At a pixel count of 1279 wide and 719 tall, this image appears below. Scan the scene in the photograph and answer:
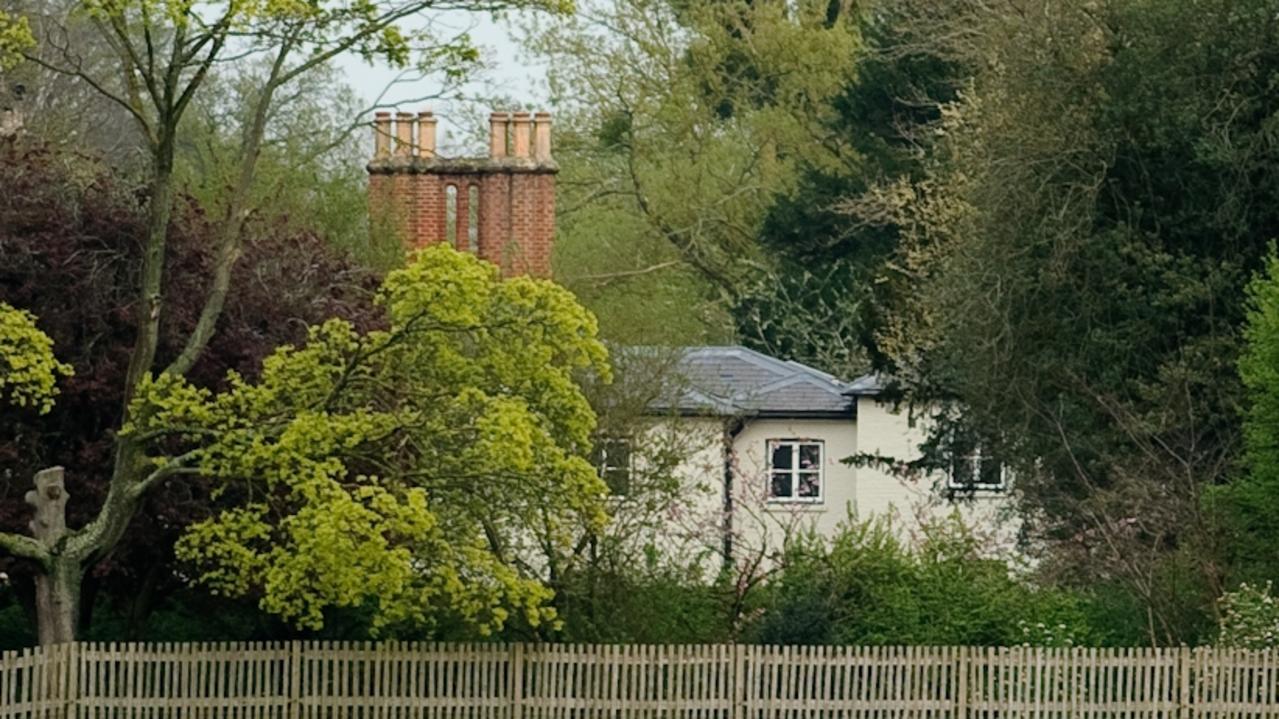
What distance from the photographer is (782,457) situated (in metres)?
43.4

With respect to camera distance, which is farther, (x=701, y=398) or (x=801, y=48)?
(x=801, y=48)

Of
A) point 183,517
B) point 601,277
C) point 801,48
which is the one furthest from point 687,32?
point 183,517

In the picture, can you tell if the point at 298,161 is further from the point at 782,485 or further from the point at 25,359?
the point at 25,359

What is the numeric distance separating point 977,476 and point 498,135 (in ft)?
35.4

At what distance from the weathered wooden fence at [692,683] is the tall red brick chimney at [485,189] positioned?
58.7 feet

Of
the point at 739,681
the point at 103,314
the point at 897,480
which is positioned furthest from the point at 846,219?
the point at 103,314

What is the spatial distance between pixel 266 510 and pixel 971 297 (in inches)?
503

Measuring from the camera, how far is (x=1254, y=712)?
24.6 m

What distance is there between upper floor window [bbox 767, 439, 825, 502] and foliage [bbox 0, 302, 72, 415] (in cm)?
2067

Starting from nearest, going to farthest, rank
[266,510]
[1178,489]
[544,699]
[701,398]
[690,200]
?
1. [266,510]
2. [544,699]
3. [1178,489]
4. [701,398]
5. [690,200]

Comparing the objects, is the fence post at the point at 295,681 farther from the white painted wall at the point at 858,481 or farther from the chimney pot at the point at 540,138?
the chimney pot at the point at 540,138

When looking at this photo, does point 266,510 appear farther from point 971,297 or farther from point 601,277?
point 601,277

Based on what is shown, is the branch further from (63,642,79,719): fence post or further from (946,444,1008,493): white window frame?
(946,444,1008,493): white window frame

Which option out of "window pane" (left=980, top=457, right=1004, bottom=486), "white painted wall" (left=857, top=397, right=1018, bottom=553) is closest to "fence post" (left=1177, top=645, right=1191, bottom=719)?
"window pane" (left=980, top=457, right=1004, bottom=486)
